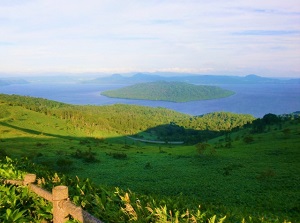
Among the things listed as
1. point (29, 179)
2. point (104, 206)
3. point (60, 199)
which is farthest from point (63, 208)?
point (29, 179)

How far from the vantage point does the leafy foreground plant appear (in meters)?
5.83

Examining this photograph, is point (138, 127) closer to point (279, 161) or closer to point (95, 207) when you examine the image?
point (279, 161)

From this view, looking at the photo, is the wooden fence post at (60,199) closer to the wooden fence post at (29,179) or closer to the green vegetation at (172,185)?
the green vegetation at (172,185)

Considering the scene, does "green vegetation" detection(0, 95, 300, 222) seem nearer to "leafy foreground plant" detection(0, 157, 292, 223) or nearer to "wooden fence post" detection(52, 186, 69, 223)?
"leafy foreground plant" detection(0, 157, 292, 223)

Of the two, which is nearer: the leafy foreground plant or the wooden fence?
the leafy foreground plant

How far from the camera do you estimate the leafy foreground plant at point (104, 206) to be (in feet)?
19.1

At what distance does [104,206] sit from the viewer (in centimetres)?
661

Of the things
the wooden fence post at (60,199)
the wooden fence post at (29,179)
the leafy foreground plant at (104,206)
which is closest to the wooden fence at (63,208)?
the wooden fence post at (60,199)

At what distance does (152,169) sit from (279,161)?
52.7 feet

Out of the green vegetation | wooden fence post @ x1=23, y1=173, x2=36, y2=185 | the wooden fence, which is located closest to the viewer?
the wooden fence

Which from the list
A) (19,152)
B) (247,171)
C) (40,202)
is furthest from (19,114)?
(40,202)

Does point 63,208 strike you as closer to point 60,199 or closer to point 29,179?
point 60,199

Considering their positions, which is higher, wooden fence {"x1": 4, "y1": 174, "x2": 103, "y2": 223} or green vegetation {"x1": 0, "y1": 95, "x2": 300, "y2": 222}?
wooden fence {"x1": 4, "y1": 174, "x2": 103, "y2": 223}

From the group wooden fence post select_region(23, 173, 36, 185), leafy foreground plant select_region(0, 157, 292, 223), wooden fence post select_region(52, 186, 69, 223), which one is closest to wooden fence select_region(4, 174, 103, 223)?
wooden fence post select_region(52, 186, 69, 223)
